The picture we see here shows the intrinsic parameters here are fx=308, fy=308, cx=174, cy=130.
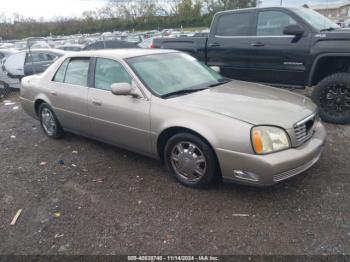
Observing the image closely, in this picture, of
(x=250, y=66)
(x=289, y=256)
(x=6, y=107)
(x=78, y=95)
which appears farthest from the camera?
(x=6, y=107)

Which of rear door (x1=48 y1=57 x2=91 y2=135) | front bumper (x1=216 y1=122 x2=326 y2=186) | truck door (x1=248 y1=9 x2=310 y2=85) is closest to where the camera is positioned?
front bumper (x1=216 y1=122 x2=326 y2=186)

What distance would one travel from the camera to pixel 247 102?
11.3 feet

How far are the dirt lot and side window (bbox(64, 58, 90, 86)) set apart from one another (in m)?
1.20

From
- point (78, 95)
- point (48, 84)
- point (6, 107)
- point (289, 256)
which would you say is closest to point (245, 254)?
point (289, 256)

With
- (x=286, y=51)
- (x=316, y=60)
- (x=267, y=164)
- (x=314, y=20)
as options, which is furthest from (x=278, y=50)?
(x=267, y=164)

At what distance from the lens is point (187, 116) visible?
332 centimetres

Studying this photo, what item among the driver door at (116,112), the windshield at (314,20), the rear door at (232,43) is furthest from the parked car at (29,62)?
the windshield at (314,20)

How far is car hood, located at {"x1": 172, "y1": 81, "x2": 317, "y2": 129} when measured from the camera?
311 cm

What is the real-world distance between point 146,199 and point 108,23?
59.1 m

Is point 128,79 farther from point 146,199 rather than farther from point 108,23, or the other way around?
point 108,23

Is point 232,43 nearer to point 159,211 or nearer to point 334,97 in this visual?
point 334,97

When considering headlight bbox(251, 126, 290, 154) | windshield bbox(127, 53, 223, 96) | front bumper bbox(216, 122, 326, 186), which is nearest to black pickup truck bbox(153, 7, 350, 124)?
windshield bbox(127, 53, 223, 96)

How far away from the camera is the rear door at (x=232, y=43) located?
20.0 ft

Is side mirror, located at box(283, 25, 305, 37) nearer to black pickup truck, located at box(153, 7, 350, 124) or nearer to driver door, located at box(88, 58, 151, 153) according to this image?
black pickup truck, located at box(153, 7, 350, 124)
